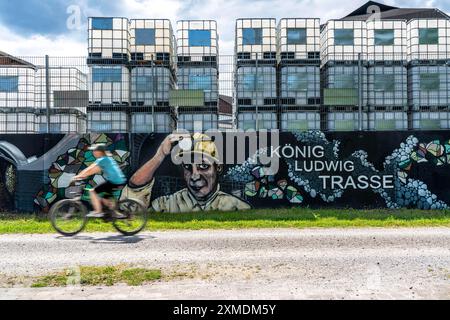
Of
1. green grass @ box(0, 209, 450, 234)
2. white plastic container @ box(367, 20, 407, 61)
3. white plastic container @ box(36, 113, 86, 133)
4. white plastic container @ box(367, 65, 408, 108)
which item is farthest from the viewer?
white plastic container @ box(367, 20, 407, 61)

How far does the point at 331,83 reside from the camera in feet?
54.5

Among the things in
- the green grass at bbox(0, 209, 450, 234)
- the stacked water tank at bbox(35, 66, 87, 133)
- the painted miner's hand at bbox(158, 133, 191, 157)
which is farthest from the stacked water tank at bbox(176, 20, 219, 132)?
the green grass at bbox(0, 209, 450, 234)

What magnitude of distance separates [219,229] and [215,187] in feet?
7.82

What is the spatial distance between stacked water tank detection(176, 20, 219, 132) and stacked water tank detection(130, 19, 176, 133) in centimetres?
52

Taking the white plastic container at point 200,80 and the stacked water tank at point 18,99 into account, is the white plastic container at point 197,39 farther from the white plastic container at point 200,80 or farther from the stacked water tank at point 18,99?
the stacked water tank at point 18,99

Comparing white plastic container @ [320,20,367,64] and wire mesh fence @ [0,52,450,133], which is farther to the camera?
white plastic container @ [320,20,367,64]

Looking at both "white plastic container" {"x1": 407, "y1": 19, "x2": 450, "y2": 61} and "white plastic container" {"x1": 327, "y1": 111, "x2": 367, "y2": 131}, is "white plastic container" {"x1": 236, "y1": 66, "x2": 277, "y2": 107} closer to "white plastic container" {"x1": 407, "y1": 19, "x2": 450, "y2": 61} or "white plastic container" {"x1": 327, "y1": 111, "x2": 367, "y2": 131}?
"white plastic container" {"x1": 327, "y1": 111, "x2": 367, "y2": 131}

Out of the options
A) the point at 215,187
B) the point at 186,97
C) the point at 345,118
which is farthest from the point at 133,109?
the point at 345,118

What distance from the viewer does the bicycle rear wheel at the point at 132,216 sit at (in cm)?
776

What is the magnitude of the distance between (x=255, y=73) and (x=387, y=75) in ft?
20.1

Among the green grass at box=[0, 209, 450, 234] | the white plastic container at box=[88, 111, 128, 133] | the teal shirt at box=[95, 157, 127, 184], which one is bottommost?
the green grass at box=[0, 209, 450, 234]

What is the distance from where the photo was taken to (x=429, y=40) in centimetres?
1805

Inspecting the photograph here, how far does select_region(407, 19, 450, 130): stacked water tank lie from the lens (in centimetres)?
1678
